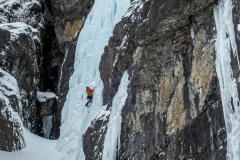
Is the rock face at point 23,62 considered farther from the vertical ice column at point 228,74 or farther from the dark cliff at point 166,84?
the vertical ice column at point 228,74

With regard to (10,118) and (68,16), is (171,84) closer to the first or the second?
(10,118)

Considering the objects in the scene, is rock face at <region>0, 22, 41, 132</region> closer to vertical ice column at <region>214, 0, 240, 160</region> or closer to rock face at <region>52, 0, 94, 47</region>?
rock face at <region>52, 0, 94, 47</region>

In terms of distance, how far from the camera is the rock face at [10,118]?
17.4 m

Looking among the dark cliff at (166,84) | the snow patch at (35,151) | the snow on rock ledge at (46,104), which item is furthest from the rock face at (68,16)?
the dark cliff at (166,84)

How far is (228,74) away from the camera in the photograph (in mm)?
9141

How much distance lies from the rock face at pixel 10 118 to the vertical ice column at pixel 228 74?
1023cm

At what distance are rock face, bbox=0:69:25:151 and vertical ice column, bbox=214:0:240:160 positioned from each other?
10.2m

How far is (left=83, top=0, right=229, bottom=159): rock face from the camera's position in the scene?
32.9 ft

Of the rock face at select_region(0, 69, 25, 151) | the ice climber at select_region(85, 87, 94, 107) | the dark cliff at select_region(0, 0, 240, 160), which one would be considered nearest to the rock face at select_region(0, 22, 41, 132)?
the rock face at select_region(0, 69, 25, 151)

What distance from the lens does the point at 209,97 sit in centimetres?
1007

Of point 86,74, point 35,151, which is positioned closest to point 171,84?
point 86,74

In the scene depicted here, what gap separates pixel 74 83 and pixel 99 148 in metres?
7.04

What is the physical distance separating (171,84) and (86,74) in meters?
8.63

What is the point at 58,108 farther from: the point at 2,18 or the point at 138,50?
the point at 138,50
